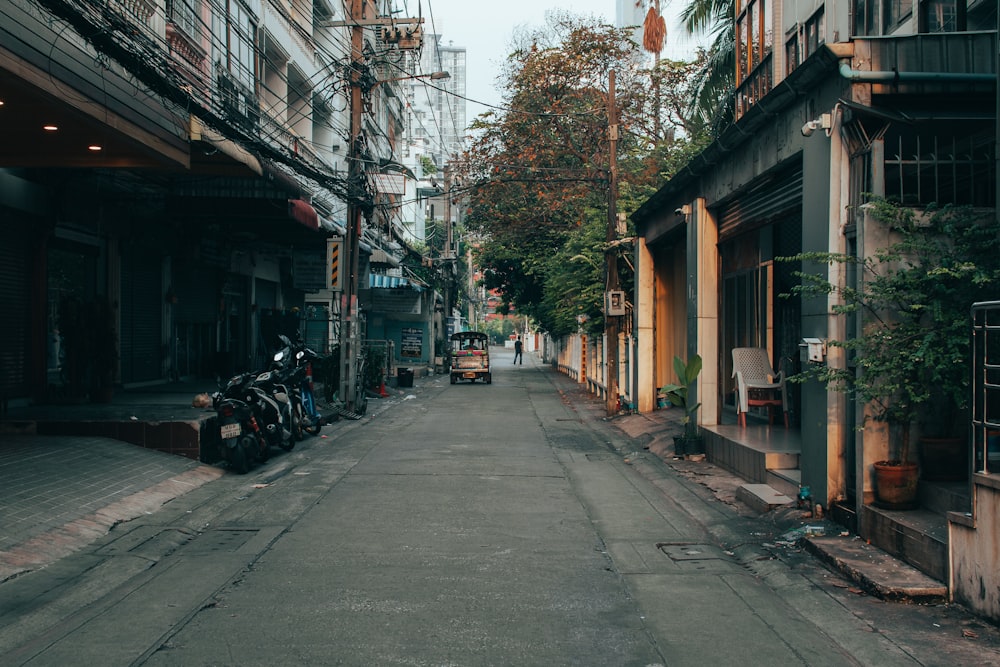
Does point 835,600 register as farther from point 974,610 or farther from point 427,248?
point 427,248

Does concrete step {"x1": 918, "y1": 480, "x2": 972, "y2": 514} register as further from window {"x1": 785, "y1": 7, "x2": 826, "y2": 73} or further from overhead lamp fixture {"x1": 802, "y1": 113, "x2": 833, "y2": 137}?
window {"x1": 785, "y1": 7, "x2": 826, "y2": 73}

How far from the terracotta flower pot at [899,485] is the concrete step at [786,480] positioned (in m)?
1.87

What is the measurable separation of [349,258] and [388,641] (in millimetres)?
16023

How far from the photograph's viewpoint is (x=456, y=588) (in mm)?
5945

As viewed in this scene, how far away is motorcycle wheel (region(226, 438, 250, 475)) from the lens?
37.2 ft

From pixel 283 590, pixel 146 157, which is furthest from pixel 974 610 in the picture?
pixel 146 157

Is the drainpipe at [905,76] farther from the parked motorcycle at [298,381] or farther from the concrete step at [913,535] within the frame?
the parked motorcycle at [298,381]

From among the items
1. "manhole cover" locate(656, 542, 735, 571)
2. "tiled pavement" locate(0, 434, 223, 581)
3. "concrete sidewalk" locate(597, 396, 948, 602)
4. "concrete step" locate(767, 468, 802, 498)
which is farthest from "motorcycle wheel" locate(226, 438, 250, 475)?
"concrete step" locate(767, 468, 802, 498)

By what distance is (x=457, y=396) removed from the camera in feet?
89.6

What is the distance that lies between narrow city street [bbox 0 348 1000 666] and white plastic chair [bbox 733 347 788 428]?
8.14 feet

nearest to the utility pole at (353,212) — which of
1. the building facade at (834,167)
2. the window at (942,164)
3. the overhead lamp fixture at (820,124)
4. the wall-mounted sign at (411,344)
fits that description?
the building facade at (834,167)

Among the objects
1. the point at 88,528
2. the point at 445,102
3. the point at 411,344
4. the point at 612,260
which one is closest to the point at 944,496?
the point at 88,528

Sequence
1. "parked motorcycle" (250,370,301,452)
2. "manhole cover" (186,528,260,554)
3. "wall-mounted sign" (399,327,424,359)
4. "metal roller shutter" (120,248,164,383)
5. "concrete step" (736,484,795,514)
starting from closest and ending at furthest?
1. "manhole cover" (186,528,260,554)
2. "concrete step" (736,484,795,514)
3. "parked motorcycle" (250,370,301,452)
4. "metal roller shutter" (120,248,164,383)
5. "wall-mounted sign" (399,327,424,359)

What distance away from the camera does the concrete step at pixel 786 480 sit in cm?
911
